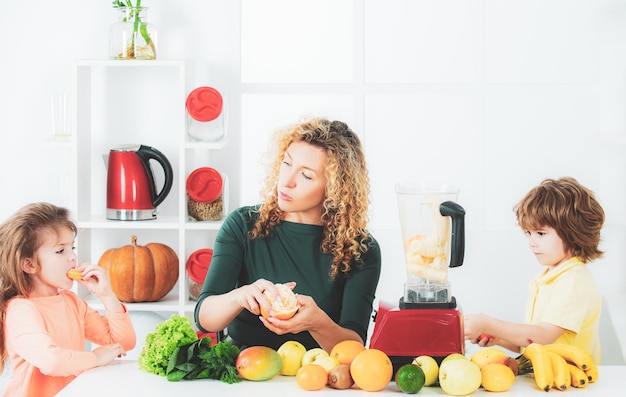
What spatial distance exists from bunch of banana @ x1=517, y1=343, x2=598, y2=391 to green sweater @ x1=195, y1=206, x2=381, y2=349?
71 centimetres

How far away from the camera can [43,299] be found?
2.30 metres

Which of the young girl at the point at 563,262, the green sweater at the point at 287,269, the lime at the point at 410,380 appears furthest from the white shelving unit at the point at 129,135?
the lime at the point at 410,380

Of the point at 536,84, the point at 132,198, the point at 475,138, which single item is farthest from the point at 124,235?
the point at 536,84

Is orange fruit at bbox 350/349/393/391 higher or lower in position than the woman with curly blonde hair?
lower

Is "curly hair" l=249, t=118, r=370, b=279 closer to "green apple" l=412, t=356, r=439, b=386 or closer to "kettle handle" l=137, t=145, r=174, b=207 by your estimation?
"green apple" l=412, t=356, r=439, b=386

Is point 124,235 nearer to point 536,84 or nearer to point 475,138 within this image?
point 475,138

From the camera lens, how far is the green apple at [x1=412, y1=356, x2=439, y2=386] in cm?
181

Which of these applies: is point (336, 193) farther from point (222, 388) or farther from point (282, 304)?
point (222, 388)

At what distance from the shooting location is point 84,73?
3.64 m

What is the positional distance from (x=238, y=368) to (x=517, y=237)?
2234 millimetres

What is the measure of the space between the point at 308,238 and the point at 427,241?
2.11ft

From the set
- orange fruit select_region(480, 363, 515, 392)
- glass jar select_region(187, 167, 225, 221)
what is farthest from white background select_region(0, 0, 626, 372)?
orange fruit select_region(480, 363, 515, 392)

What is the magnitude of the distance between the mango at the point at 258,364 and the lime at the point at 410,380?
270 millimetres

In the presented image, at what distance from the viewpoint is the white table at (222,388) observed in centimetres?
176
